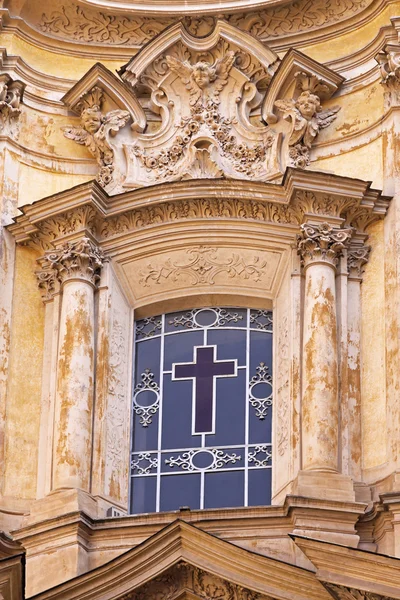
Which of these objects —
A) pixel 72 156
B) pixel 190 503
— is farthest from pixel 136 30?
pixel 190 503

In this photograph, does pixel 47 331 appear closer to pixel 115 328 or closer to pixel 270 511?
pixel 115 328

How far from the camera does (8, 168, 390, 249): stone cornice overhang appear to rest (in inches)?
729

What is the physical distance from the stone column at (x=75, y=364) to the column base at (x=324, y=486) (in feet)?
6.22

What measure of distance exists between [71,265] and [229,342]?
1.59 meters

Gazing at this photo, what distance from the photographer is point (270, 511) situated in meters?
17.2

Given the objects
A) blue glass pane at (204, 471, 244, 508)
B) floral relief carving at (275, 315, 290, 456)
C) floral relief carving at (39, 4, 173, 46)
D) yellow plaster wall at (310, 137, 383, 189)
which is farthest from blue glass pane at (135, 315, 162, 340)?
floral relief carving at (39, 4, 173, 46)

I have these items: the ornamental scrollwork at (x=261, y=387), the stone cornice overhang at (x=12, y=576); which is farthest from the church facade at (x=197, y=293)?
the stone cornice overhang at (x=12, y=576)

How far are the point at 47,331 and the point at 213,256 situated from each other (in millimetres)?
1655

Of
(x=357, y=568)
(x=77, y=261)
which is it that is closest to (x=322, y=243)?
(x=77, y=261)

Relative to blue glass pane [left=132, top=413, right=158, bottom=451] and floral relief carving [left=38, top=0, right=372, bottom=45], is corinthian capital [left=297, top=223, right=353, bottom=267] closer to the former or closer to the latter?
blue glass pane [left=132, top=413, right=158, bottom=451]

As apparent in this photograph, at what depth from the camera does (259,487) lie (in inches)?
711

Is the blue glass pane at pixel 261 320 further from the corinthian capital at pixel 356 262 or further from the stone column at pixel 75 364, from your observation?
the stone column at pixel 75 364

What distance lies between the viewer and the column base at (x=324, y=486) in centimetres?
1716

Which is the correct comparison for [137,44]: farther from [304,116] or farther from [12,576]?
[12,576]
